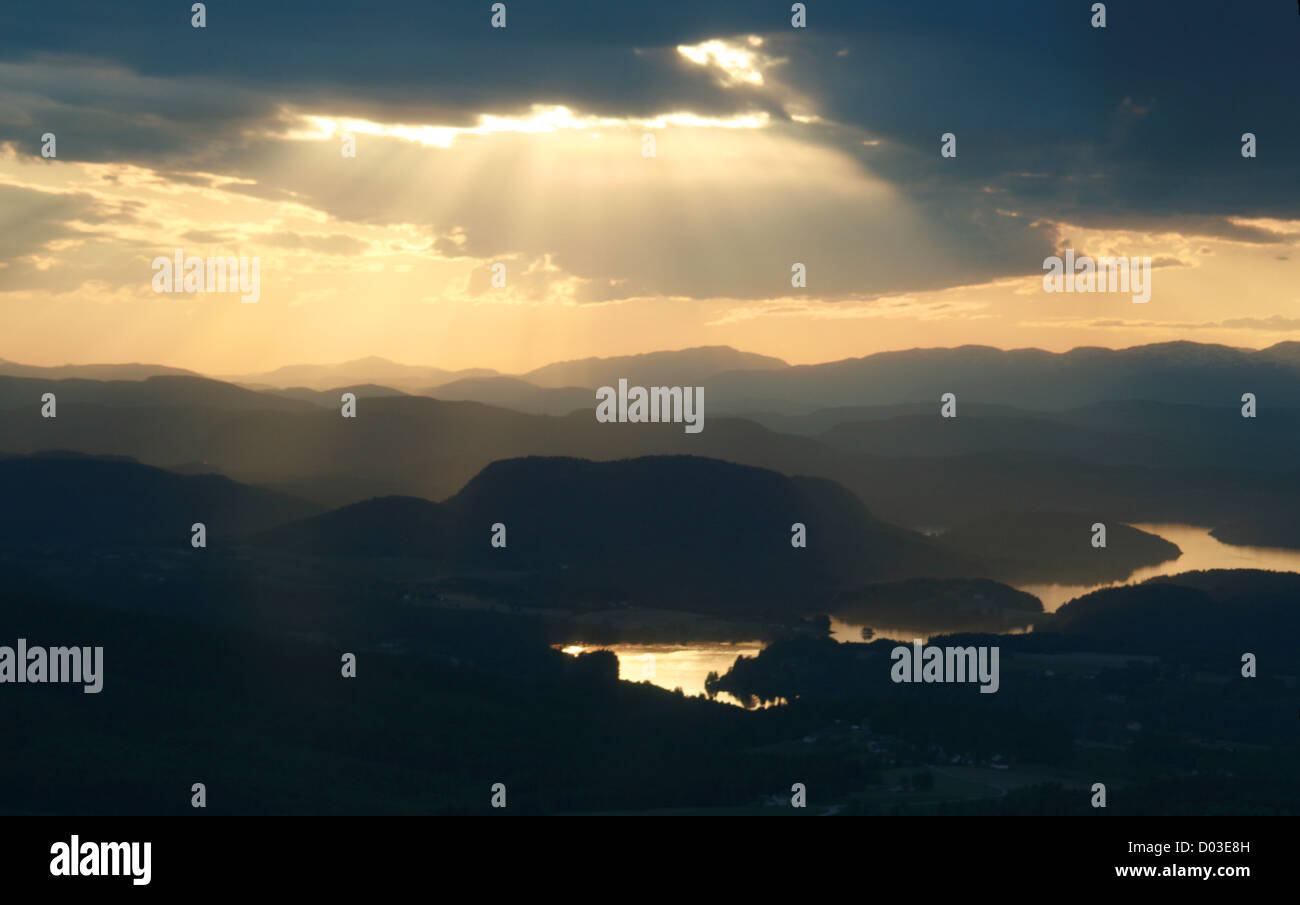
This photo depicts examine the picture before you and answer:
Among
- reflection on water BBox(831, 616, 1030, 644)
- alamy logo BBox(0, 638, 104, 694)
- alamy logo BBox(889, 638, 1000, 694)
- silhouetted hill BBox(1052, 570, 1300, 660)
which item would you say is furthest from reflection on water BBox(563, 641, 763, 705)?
alamy logo BBox(0, 638, 104, 694)

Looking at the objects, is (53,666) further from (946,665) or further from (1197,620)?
(1197,620)

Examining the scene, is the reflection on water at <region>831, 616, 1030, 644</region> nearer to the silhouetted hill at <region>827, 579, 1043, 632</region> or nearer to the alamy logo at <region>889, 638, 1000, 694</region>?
the silhouetted hill at <region>827, 579, 1043, 632</region>

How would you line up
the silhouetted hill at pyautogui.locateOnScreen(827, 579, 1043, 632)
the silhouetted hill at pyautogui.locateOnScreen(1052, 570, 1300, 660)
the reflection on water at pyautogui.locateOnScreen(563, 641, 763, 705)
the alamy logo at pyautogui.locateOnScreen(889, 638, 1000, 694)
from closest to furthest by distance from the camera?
the alamy logo at pyautogui.locateOnScreen(889, 638, 1000, 694), the reflection on water at pyautogui.locateOnScreen(563, 641, 763, 705), the silhouetted hill at pyautogui.locateOnScreen(1052, 570, 1300, 660), the silhouetted hill at pyautogui.locateOnScreen(827, 579, 1043, 632)

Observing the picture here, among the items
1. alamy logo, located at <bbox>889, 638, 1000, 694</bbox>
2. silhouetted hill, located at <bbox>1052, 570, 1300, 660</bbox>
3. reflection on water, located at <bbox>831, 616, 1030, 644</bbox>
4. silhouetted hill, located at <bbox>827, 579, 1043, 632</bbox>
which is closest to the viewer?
alamy logo, located at <bbox>889, 638, 1000, 694</bbox>

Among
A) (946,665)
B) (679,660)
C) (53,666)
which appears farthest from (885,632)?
(53,666)

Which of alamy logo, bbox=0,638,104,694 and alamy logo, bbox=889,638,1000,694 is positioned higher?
alamy logo, bbox=0,638,104,694

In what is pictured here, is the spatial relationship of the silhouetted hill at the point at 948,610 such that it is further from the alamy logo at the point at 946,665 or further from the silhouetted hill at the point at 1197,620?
the alamy logo at the point at 946,665
